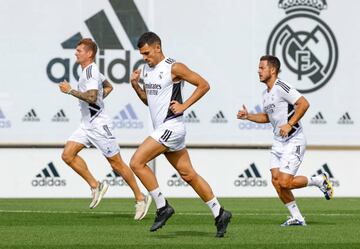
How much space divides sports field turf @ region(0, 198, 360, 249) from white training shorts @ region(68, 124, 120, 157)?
39.5 inches

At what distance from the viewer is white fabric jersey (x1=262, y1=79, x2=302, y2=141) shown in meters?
15.8

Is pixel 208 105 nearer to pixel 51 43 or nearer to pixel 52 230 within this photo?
pixel 51 43

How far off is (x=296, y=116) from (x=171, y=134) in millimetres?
2960

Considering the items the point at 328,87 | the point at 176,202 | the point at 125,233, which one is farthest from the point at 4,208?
the point at 328,87

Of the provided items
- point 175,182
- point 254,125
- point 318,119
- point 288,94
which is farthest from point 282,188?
point 318,119

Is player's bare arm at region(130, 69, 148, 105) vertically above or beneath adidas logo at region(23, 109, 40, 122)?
above

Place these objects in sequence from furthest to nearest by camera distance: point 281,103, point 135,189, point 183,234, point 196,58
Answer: point 196,58 < point 135,189 < point 281,103 < point 183,234

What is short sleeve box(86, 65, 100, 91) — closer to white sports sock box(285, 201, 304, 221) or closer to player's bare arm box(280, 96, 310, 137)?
player's bare arm box(280, 96, 310, 137)

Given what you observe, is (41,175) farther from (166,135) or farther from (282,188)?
(166,135)

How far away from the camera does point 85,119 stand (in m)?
17.8

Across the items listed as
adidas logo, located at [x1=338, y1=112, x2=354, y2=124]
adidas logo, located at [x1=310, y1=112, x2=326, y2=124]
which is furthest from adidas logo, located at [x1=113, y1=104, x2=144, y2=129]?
adidas logo, located at [x1=338, y1=112, x2=354, y2=124]

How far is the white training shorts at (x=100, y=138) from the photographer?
1766cm

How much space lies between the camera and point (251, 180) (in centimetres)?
2600

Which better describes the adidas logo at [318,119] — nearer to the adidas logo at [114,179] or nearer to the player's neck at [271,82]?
the adidas logo at [114,179]
